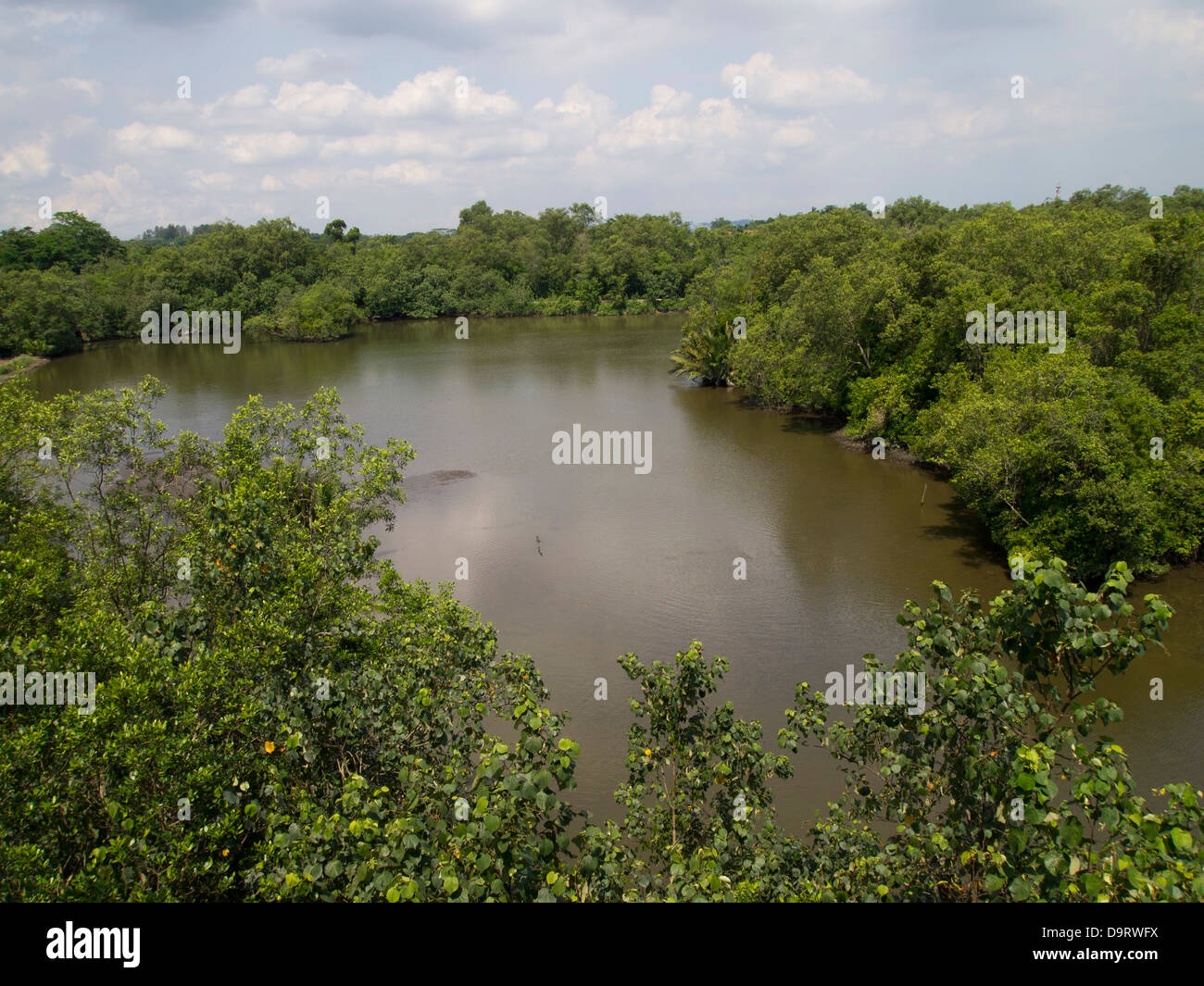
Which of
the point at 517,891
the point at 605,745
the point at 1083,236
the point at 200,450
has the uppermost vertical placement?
the point at 1083,236

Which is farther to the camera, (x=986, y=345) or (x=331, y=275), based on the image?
(x=331, y=275)

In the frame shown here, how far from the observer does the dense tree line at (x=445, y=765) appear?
5.26m

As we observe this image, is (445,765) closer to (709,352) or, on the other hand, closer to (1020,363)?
(1020,363)

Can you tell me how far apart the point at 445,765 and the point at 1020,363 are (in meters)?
18.4

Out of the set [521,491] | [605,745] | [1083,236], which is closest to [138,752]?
[605,745]

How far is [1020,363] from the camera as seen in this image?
65.7 ft

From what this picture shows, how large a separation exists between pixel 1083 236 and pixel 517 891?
28416 mm

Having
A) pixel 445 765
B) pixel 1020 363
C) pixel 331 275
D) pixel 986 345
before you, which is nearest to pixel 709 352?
pixel 986 345

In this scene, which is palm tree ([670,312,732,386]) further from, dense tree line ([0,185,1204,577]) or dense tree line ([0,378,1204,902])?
dense tree line ([0,378,1204,902])

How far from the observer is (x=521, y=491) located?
24578mm

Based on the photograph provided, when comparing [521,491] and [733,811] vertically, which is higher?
[521,491]

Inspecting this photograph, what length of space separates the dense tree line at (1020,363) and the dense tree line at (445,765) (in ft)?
35.8
